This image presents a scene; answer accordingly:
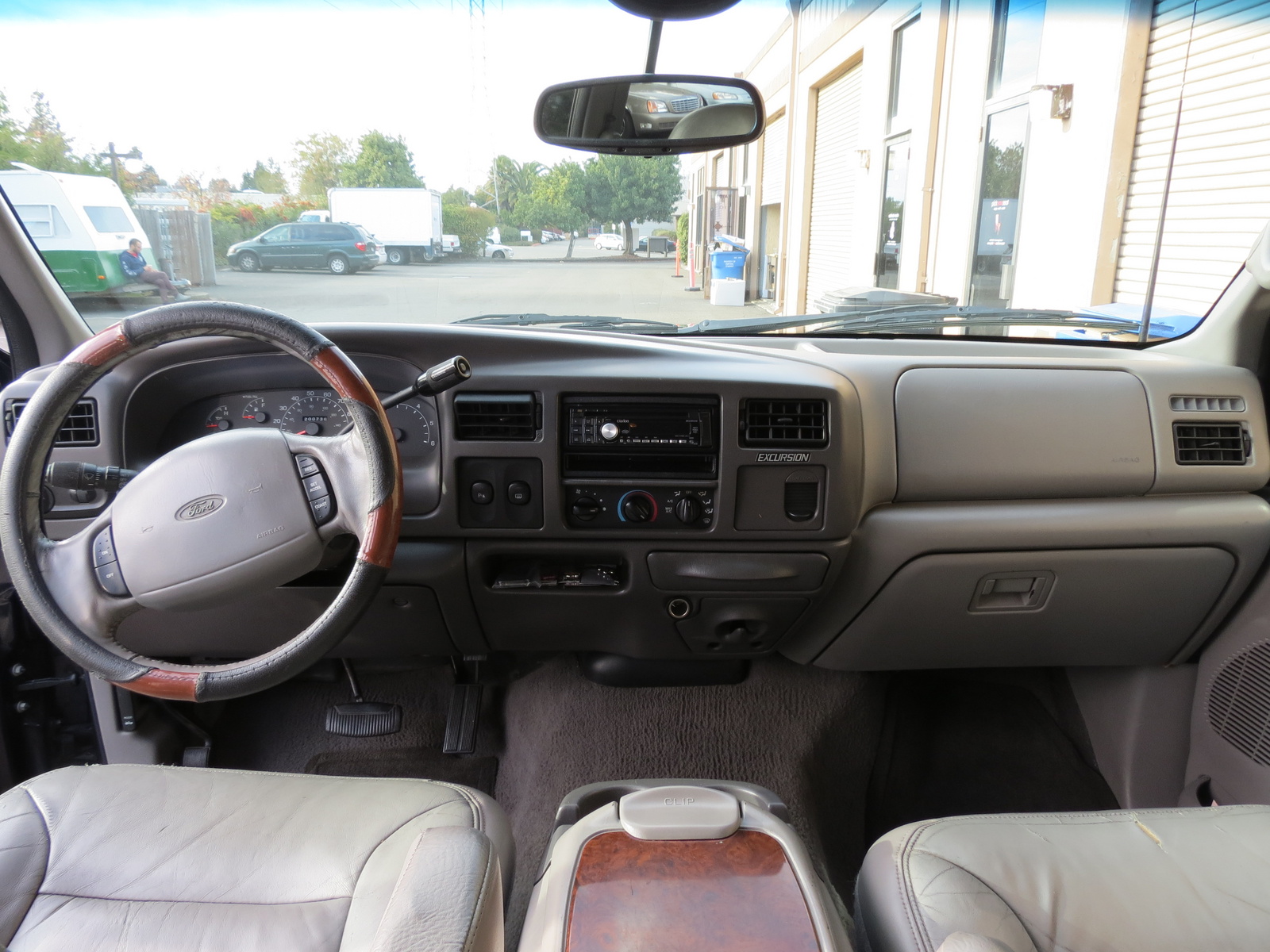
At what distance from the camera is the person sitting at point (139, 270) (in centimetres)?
198

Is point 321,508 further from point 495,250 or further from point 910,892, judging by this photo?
point 910,892

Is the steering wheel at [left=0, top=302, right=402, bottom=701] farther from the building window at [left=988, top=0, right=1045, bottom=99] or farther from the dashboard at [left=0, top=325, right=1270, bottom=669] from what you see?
the building window at [left=988, top=0, right=1045, bottom=99]

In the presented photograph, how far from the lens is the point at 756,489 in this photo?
1.82 meters

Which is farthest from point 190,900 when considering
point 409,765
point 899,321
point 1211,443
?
point 1211,443

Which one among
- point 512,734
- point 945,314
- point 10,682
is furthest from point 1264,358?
point 10,682

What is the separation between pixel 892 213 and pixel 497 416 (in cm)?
508

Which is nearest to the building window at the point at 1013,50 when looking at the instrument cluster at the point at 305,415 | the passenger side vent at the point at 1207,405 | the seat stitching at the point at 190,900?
the passenger side vent at the point at 1207,405

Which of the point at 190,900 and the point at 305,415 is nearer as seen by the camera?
the point at 190,900

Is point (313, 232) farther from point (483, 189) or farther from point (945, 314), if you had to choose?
point (945, 314)

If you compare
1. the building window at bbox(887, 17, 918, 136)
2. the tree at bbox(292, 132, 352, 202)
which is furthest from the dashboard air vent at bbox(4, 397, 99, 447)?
the building window at bbox(887, 17, 918, 136)

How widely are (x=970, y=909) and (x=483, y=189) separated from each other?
1.75 metres

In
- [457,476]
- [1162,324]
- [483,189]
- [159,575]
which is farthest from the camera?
[1162,324]

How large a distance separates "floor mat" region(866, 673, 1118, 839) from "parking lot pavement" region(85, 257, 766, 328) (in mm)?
1520

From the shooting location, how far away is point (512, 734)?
250 centimetres
